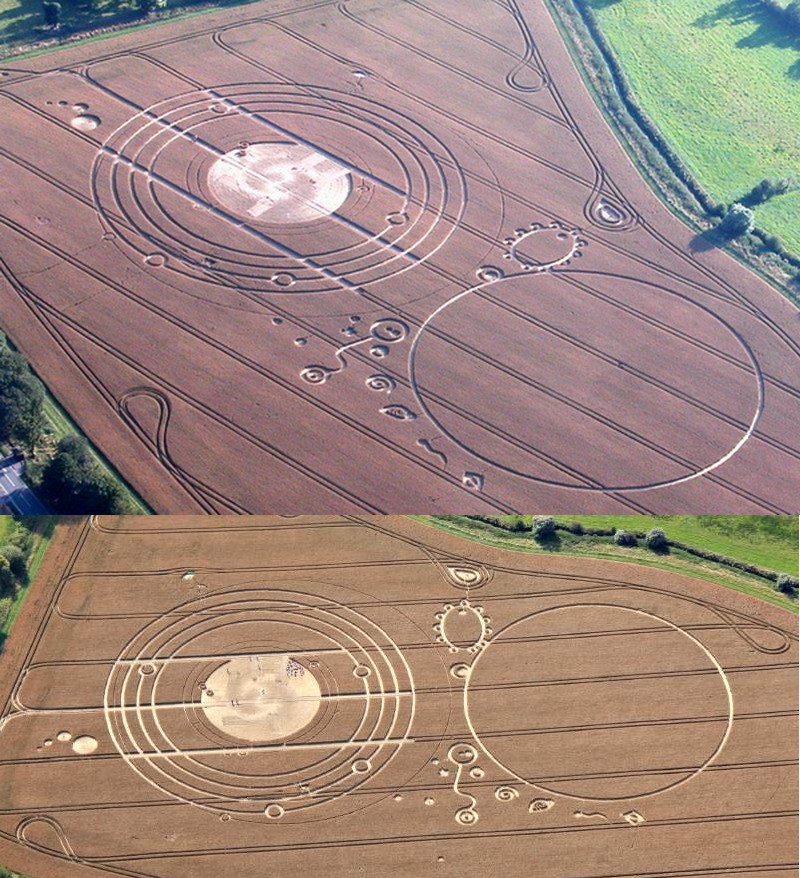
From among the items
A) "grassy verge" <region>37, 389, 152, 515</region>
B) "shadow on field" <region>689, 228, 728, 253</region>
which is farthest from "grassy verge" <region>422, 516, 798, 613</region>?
"shadow on field" <region>689, 228, 728, 253</region>

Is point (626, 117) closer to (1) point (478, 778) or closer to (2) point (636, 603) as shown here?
(2) point (636, 603)

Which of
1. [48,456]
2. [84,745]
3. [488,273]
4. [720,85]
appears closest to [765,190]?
[720,85]

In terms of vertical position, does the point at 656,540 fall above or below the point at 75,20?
below

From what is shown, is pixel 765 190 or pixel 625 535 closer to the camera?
pixel 625 535

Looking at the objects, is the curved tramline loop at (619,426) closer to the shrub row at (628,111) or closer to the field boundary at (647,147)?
the field boundary at (647,147)

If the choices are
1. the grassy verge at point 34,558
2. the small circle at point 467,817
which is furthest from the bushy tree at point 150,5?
the small circle at point 467,817

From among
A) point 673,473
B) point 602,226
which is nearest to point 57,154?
point 602,226

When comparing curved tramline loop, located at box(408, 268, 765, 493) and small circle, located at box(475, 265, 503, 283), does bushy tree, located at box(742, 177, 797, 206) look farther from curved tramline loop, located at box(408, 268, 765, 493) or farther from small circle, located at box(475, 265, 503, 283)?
small circle, located at box(475, 265, 503, 283)

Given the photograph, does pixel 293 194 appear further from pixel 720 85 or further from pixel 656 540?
pixel 720 85
